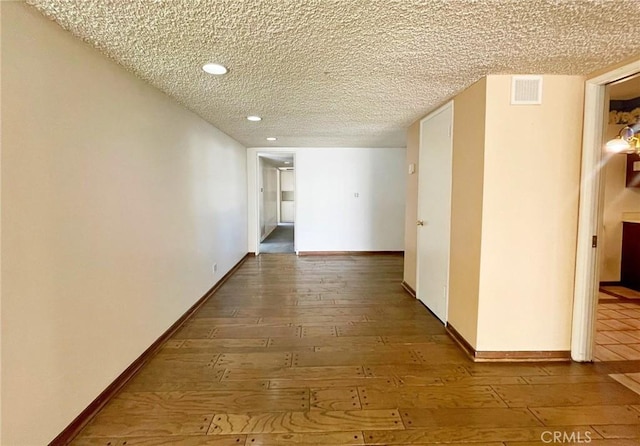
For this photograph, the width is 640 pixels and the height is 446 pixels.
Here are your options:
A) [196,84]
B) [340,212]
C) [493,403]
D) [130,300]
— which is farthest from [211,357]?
[340,212]

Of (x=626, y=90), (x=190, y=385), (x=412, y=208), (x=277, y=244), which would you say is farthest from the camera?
(x=277, y=244)

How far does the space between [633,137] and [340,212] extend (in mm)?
4321

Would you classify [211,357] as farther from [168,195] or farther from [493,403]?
[493,403]

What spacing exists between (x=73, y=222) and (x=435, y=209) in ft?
9.81

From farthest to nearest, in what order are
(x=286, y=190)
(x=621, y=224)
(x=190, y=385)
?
1. (x=286, y=190)
2. (x=621, y=224)
3. (x=190, y=385)

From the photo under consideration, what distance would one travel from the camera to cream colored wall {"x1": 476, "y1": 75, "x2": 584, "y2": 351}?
2.30 m

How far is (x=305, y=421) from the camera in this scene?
5.87ft

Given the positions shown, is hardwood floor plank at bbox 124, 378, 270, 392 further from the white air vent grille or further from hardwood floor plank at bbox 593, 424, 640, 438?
the white air vent grille

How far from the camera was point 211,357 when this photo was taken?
2.47m

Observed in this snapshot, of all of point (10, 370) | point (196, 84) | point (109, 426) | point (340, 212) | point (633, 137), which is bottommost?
point (109, 426)

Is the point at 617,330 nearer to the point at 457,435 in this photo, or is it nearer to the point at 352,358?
the point at 457,435

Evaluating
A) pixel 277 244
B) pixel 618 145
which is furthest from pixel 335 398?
pixel 277 244

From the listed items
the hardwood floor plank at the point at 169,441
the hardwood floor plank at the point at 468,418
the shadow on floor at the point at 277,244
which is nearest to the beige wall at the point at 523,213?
the hardwood floor plank at the point at 468,418

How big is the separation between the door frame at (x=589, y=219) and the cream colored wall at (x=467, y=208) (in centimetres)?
72
